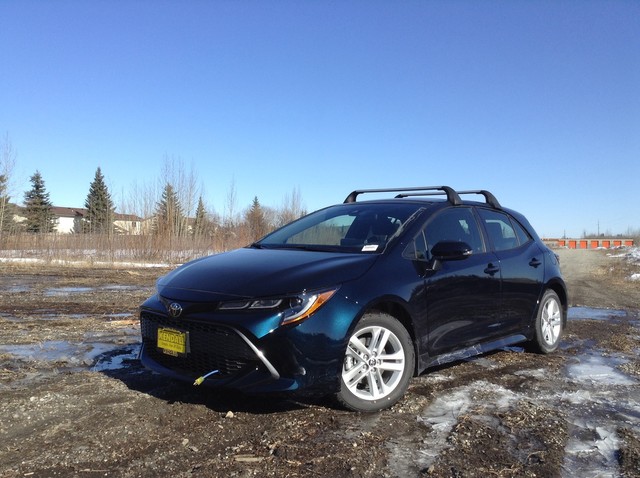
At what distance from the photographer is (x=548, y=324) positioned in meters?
5.64

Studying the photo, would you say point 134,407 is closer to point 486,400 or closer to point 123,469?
point 123,469

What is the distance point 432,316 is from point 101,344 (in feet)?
12.1

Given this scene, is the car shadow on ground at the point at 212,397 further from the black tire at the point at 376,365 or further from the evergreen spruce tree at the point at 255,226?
the evergreen spruce tree at the point at 255,226

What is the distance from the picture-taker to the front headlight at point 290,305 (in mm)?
3139

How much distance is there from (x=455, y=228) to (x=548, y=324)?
195cm

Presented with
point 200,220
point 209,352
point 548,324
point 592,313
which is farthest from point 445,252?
point 200,220

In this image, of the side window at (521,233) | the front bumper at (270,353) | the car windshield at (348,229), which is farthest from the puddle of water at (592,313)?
the front bumper at (270,353)

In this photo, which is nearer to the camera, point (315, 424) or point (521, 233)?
point (315, 424)

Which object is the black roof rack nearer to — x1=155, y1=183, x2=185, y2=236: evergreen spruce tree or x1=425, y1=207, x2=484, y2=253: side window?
x1=425, y1=207, x2=484, y2=253: side window

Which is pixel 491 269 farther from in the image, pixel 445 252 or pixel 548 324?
pixel 548 324

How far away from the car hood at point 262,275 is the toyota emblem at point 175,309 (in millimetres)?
60

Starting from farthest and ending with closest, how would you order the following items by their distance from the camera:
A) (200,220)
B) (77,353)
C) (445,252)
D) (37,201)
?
(37,201), (200,220), (77,353), (445,252)

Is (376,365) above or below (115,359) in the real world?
above

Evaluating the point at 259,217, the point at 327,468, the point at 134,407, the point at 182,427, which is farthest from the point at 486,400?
the point at 259,217
